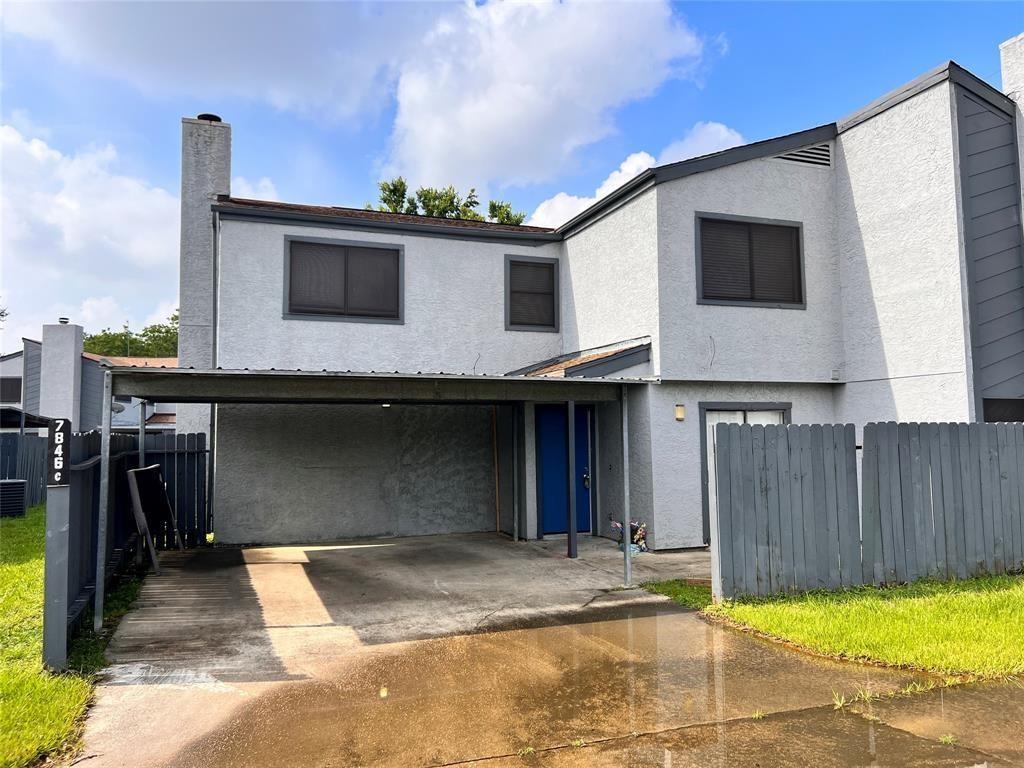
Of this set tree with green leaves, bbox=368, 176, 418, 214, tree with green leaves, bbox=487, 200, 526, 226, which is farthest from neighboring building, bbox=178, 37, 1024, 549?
tree with green leaves, bbox=368, 176, 418, 214

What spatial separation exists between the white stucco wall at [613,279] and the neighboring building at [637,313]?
0.06m

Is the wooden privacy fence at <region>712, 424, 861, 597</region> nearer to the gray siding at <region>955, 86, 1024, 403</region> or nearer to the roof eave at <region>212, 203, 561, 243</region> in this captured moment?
the gray siding at <region>955, 86, 1024, 403</region>

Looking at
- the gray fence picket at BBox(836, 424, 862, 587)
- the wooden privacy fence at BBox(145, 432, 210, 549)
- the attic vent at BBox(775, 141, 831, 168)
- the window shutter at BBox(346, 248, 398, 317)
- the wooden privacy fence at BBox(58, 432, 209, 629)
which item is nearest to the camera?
the wooden privacy fence at BBox(58, 432, 209, 629)

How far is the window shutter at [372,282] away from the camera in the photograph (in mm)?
11641

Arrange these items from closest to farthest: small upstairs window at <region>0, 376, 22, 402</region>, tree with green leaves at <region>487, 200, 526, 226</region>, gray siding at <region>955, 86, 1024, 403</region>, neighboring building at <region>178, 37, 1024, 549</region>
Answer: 1. gray siding at <region>955, 86, 1024, 403</region>
2. neighboring building at <region>178, 37, 1024, 549</region>
3. small upstairs window at <region>0, 376, 22, 402</region>
4. tree with green leaves at <region>487, 200, 526, 226</region>

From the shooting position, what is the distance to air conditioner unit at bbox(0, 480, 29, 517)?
1402 cm

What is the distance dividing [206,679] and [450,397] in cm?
430

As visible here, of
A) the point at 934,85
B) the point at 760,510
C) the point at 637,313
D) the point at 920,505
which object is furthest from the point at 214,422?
the point at 934,85

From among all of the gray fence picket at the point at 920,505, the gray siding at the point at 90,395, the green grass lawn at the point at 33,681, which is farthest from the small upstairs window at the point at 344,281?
the gray siding at the point at 90,395

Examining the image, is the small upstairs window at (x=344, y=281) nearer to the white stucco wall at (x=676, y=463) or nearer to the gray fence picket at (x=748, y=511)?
the white stucco wall at (x=676, y=463)

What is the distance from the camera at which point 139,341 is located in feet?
166

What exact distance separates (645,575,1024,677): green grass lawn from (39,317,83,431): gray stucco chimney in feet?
80.8

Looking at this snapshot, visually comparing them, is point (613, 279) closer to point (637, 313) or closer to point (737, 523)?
point (637, 313)

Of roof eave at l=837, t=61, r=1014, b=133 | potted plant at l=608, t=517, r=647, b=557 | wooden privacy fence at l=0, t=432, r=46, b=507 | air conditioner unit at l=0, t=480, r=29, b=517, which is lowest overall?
potted plant at l=608, t=517, r=647, b=557
